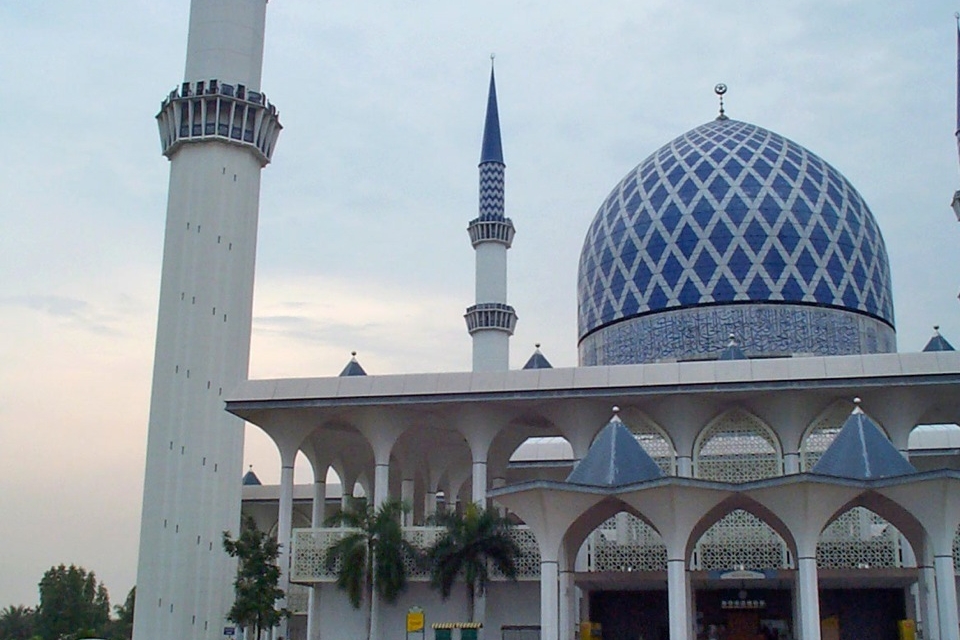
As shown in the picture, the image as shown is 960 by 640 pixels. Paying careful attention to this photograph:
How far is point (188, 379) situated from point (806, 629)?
14.8 meters

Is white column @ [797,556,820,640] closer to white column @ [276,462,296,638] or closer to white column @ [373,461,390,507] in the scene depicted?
white column @ [373,461,390,507]

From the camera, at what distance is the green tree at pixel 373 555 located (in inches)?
879

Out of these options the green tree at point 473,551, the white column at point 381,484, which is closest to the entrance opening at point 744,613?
the green tree at point 473,551

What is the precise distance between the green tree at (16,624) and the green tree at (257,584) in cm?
2442

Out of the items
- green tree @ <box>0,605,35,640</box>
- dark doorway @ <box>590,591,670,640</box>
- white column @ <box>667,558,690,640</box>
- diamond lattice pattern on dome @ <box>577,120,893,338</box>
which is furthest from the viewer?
green tree @ <box>0,605,35,640</box>

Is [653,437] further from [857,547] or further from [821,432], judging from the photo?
[857,547]

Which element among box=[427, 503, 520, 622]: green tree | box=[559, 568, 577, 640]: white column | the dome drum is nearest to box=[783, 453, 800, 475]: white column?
box=[559, 568, 577, 640]: white column

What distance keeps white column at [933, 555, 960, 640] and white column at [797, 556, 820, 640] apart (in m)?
1.84

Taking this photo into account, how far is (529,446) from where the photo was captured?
30.7m

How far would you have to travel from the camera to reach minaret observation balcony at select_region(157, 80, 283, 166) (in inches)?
1104

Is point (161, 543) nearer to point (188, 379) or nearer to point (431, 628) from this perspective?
point (188, 379)

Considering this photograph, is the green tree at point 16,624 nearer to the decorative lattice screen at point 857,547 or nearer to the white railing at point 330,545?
the white railing at point 330,545

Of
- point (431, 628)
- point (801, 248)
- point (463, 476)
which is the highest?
point (801, 248)

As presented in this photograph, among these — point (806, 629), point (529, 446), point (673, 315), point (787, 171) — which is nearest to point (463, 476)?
point (529, 446)
